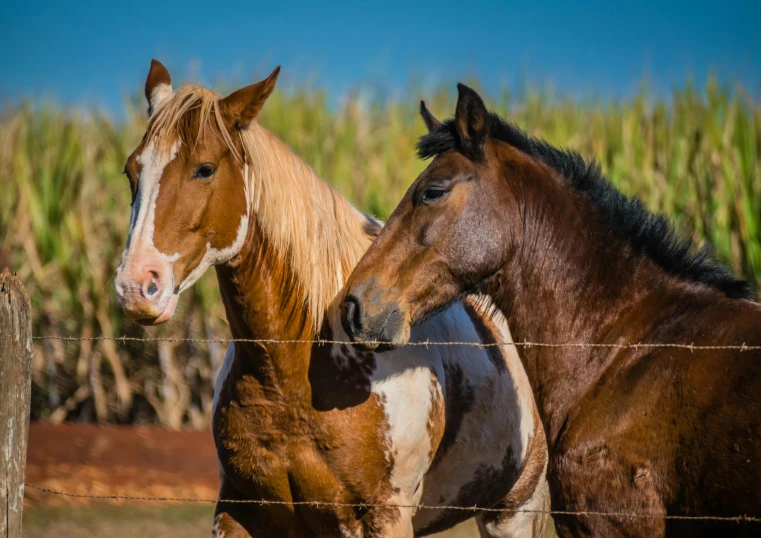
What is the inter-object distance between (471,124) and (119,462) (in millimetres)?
5909

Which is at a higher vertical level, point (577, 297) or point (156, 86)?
point (156, 86)

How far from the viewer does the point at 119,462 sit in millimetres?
7762

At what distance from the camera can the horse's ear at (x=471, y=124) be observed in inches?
124

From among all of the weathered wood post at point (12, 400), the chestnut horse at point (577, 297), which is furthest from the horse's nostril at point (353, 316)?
the weathered wood post at point (12, 400)

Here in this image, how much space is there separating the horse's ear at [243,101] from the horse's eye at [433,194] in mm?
782

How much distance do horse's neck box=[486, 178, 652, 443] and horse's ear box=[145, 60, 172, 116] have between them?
1.66 metres

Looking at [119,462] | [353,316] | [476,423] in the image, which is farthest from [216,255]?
[119,462]

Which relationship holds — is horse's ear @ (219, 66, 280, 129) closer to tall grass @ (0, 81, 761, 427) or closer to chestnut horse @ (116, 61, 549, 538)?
chestnut horse @ (116, 61, 549, 538)

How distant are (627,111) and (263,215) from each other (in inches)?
297

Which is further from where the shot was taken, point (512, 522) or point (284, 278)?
point (512, 522)

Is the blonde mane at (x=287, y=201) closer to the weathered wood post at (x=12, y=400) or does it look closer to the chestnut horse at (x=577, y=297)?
the chestnut horse at (x=577, y=297)

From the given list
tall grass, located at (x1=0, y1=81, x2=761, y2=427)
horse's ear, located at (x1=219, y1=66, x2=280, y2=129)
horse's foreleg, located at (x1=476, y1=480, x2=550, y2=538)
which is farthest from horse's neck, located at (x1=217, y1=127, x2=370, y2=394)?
tall grass, located at (x1=0, y1=81, x2=761, y2=427)

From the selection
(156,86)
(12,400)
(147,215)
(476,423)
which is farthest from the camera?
(476,423)

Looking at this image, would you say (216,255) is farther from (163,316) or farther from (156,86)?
(156,86)
